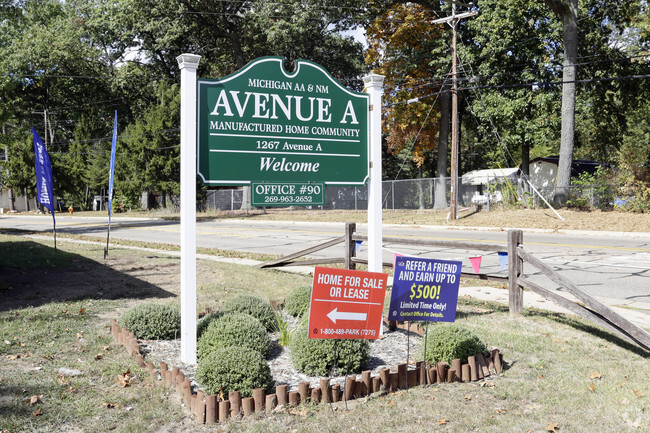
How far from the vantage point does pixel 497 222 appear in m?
23.3

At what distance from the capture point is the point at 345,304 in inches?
169

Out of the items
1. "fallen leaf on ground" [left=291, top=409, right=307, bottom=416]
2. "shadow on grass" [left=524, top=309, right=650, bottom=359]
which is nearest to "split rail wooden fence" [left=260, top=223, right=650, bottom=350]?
"shadow on grass" [left=524, top=309, right=650, bottom=359]

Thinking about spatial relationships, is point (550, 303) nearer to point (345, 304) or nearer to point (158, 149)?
point (345, 304)

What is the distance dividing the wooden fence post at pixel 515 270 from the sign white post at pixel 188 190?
4143mm

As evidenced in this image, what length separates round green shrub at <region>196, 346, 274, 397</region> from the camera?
4.32m

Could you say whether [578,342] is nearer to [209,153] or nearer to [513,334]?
[513,334]

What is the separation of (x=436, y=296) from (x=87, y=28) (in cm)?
4740

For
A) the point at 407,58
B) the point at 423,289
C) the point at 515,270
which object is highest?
the point at 407,58

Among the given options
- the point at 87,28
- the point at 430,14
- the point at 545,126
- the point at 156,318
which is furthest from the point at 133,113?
the point at 156,318

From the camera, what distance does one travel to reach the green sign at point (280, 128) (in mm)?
5359

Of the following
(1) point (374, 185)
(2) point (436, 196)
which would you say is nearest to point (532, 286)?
(1) point (374, 185)

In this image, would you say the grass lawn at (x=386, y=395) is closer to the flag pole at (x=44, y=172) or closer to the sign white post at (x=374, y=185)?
the sign white post at (x=374, y=185)

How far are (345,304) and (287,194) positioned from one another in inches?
73.8

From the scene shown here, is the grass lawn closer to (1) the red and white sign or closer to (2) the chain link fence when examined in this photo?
(1) the red and white sign
